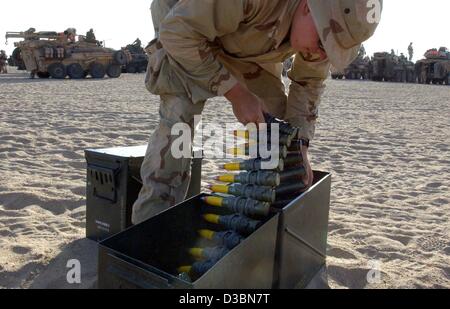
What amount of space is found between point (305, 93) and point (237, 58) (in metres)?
0.47

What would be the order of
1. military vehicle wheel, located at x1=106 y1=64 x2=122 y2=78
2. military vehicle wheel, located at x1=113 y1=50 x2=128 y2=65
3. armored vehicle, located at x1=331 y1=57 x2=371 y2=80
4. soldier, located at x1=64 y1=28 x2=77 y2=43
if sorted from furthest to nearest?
1. armored vehicle, located at x1=331 y1=57 x2=371 y2=80
2. military vehicle wheel, located at x1=106 y1=64 x2=122 y2=78
3. military vehicle wheel, located at x1=113 y1=50 x2=128 y2=65
4. soldier, located at x1=64 y1=28 x2=77 y2=43

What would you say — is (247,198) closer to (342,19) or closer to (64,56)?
(342,19)

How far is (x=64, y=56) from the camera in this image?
80.5 feet

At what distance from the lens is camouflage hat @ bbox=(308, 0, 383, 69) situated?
1965 mm

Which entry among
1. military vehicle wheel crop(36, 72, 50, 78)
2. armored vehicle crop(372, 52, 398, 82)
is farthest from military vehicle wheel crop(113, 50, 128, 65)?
armored vehicle crop(372, 52, 398, 82)

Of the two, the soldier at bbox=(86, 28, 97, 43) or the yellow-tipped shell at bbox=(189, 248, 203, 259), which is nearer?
the yellow-tipped shell at bbox=(189, 248, 203, 259)

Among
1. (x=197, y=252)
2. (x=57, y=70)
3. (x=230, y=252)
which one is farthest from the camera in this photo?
(x=57, y=70)

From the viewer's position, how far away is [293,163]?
97.7 inches

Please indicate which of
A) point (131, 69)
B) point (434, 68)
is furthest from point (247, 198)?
point (434, 68)

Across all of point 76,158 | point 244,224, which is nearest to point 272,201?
point 244,224

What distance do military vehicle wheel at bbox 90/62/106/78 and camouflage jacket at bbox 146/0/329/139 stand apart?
79.2 feet

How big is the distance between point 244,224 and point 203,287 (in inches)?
23.2

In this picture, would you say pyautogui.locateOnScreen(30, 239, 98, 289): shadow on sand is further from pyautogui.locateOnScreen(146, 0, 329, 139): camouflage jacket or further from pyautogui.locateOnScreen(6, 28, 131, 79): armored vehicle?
pyautogui.locateOnScreen(6, 28, 131, 79): armored vehicle

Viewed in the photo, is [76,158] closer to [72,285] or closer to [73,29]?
[72,285]
